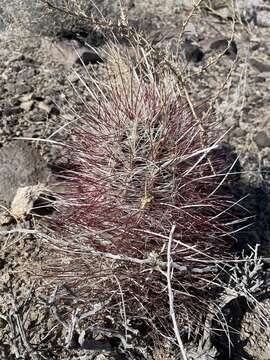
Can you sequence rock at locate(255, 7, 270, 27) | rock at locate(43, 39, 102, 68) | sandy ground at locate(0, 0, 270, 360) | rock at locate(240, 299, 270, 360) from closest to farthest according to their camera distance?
sandy ground at locate(0, 0, 270, 360)
rock at locate(240, 299, 270, 360)
rock at locate(43, 39, 102, 68)
rock at locate(255, 7, 270, 27)

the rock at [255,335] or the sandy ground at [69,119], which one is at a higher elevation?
the sandy ground at [69,119]

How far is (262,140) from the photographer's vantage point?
259cm

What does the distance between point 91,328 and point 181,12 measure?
235 centimetres

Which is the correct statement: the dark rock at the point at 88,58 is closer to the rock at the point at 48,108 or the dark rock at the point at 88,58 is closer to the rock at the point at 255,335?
the rock at the point at 48,108

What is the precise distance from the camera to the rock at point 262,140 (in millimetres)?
2572

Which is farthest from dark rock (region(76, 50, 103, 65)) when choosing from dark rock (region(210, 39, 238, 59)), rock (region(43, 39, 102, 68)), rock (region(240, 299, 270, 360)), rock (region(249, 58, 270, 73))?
rock (region(240, 299, 270, 360))

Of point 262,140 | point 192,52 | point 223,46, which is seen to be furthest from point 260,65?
point 262,140

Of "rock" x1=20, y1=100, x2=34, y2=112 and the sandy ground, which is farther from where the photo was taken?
"rock" x1=20, y1=100, x2=34, y2=112

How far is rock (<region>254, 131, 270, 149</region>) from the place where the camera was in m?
2.57

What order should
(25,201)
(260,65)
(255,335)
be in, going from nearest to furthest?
(255,335) → (25,201) → (260,65)

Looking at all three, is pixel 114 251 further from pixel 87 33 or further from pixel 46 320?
pixel 87 33

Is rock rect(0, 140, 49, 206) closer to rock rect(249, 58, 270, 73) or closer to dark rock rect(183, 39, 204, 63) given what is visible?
dark rock rect(183, 39, 204, 63)

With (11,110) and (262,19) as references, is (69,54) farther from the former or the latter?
(262,19)

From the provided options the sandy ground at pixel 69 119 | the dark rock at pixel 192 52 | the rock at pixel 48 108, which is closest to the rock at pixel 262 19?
the sandy ground at pixel 69 119
